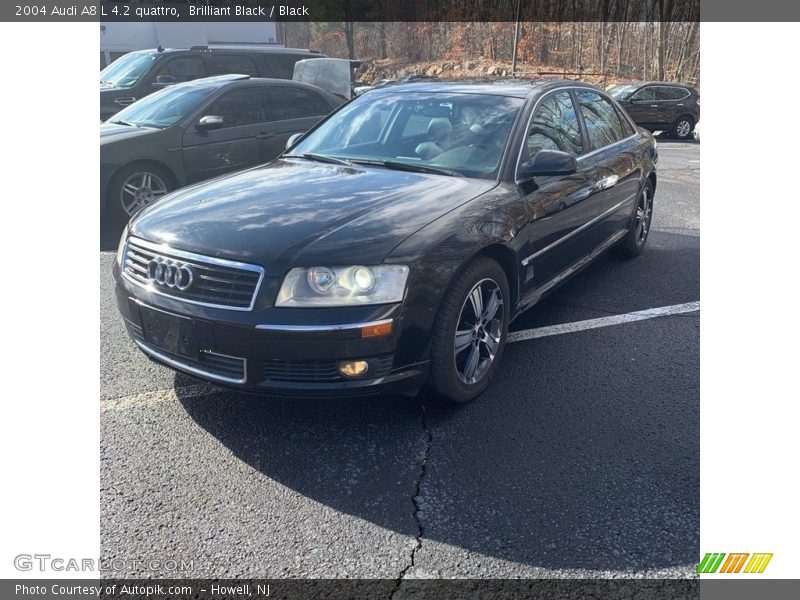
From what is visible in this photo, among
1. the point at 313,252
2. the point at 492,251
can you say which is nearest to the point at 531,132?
the point at 492,251

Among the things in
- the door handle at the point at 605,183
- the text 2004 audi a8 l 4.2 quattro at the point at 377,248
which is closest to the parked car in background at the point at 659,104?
the door handle at the point at 605,183

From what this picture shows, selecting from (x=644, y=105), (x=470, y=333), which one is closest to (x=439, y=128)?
(x=470, y=333)

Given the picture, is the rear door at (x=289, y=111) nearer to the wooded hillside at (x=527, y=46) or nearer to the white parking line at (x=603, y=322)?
the white parking line at (x=603, y=322)

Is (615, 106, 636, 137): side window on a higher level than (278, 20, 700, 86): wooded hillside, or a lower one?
lower

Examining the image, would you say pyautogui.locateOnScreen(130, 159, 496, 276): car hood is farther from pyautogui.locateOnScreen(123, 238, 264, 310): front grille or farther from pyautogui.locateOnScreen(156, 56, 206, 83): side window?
pyautogui.locateOnScreen(156, 56, 206, 83): side window

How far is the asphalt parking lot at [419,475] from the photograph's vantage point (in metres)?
2.37

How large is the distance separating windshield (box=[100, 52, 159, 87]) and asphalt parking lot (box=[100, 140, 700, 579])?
8.54 meters

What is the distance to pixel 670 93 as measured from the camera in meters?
17.6

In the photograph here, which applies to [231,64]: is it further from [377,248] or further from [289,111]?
[377,248]

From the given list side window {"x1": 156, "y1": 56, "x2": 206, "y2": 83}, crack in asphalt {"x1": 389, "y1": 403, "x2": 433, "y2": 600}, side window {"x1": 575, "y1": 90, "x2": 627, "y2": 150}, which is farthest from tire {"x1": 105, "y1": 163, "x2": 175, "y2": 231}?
side window {"x1": 156, "y1": 56, "x2": 206, "y2": 83}

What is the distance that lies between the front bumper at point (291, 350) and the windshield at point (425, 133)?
1.39 m

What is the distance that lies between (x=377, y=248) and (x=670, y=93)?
1736 cm

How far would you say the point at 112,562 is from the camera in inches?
91.7

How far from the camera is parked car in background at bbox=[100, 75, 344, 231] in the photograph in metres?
6.80
